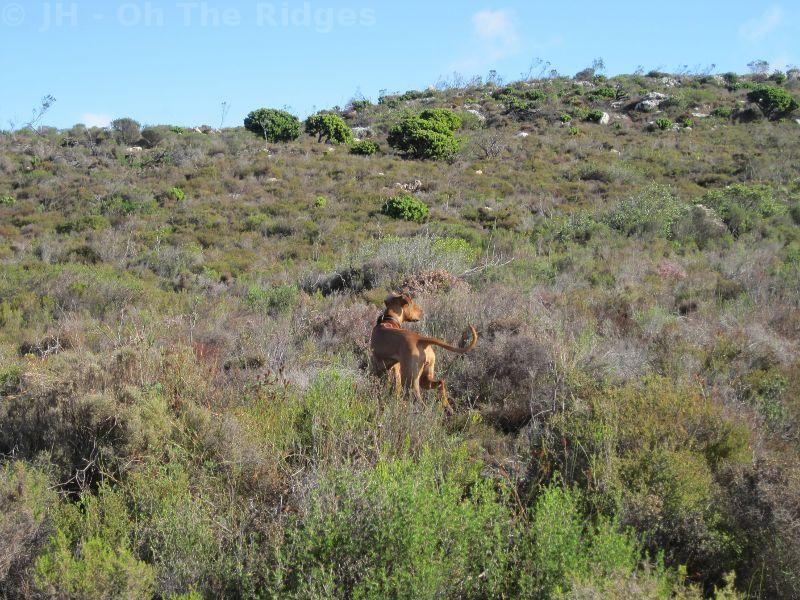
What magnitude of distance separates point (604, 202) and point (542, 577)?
724 inches

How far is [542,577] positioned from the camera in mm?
2633

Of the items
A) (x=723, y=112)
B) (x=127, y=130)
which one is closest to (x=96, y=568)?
(x=127, y=130)

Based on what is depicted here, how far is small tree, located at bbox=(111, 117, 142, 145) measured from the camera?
3042cm

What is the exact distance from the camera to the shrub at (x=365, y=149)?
1090 inches

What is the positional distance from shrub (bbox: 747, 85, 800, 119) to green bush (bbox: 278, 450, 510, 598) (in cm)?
3756

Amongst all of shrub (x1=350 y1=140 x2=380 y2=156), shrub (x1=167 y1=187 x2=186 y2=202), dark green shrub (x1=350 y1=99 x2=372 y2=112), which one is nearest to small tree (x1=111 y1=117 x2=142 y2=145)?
shrub (x1=350 y1=140 x2=380 y2=156)

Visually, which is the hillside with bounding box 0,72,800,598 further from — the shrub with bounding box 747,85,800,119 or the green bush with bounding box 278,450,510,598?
the shrub with bounding box 747,85,800,119

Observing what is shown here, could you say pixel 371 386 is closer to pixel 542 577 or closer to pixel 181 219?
pixel 542 577

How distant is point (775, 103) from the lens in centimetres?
3281

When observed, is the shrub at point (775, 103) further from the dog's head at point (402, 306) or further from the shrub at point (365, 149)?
the dog's head at point (402, 306)

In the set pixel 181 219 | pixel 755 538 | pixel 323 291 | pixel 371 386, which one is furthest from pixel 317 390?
pixel 181 219

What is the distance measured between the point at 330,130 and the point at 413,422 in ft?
92.9

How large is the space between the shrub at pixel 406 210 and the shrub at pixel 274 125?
13.7 metres

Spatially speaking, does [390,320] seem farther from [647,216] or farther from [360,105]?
[360,105]
